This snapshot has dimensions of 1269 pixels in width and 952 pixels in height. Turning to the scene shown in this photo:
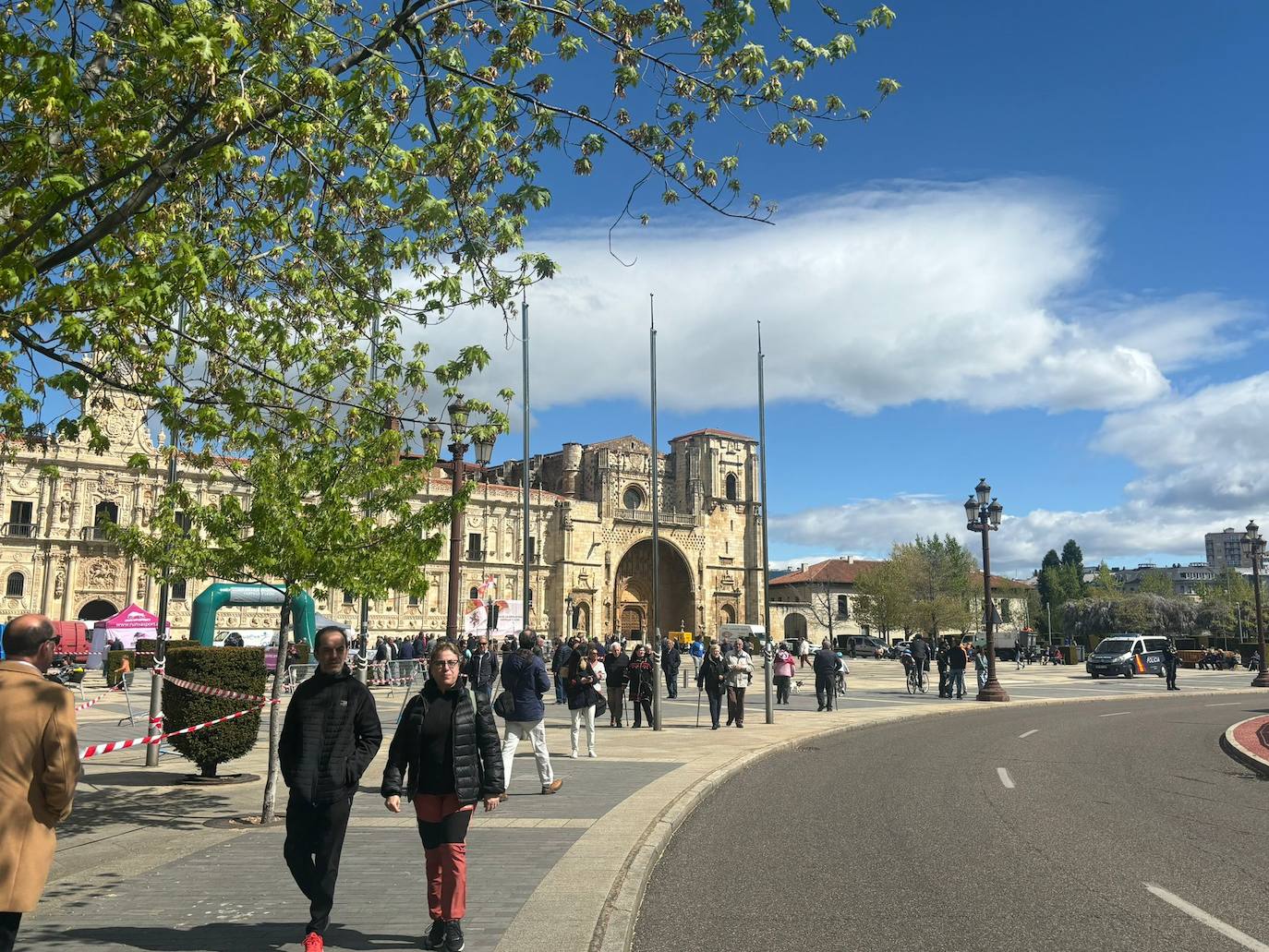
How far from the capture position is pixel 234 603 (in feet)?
117

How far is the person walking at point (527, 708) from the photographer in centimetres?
1098

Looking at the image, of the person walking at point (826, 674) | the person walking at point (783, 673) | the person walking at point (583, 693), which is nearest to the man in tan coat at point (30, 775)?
the person walking at point (583, 693)

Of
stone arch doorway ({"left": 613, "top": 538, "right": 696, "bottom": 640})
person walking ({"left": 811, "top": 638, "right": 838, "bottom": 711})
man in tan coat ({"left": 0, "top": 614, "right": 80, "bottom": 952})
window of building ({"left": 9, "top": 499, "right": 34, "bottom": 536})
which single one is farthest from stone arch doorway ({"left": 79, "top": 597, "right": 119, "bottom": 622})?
man in tan coat ({"left": 0, "top": 614, "right": 80, "bottom": 952})

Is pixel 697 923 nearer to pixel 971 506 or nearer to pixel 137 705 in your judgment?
pixel 137 705

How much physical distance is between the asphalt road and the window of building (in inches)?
1898

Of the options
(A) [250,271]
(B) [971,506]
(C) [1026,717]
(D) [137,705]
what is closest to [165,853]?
(A) [250,271]

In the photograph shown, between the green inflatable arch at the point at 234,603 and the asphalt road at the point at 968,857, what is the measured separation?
22609 mm

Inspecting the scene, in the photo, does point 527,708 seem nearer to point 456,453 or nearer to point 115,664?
point 456,453

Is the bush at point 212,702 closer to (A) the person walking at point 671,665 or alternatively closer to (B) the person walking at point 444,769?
(B) the person walking at point 444,769

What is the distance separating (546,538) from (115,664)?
143 feet

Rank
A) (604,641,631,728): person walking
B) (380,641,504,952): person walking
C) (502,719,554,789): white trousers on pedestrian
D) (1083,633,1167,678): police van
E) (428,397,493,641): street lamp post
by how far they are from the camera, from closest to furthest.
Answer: (380,641,504,952): person walking → (428,397,493,641): street lamp post → (502,719,554,789): white trousers on pedestrian → (604,641,631,728): person walking → (1083,633,1167,678): police van

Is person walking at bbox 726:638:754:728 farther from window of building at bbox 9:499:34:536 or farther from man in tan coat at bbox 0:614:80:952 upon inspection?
window of building at bbox 9:499:34:536

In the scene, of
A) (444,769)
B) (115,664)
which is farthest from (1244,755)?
(115,664)

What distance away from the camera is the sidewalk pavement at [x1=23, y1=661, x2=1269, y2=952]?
550 cm
